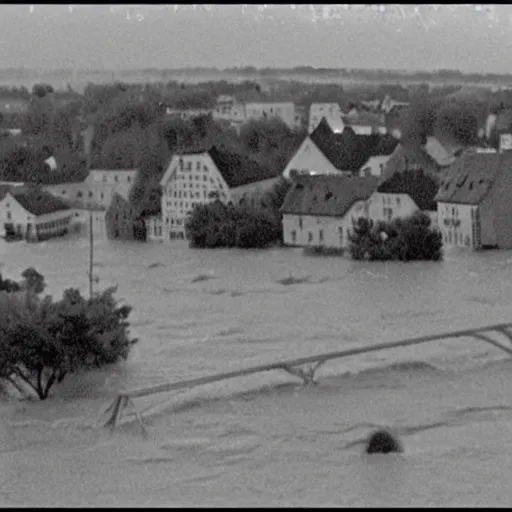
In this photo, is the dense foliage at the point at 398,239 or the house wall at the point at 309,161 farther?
the house wall at the point at 309,161

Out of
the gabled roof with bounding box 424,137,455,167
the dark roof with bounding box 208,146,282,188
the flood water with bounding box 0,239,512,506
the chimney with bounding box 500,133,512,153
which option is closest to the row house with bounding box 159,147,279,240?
the dark roof with bounding box 208,146,282,188

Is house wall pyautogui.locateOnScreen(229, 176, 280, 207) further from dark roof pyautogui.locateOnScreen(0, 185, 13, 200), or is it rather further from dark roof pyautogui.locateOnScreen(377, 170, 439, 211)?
dark roof pyautogui.locateOnScreen(0, 185, 13, 200)

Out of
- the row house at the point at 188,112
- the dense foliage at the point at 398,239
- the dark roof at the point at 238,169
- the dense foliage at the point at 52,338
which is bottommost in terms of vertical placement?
the dense foliage at the point at 52,338

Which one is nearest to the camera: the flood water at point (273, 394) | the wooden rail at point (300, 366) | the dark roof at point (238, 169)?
the flood water at point (273, 394)

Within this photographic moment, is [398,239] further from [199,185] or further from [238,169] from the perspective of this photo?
[199,185]

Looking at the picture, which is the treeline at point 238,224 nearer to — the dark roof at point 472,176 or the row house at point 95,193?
the row house at point 95,193

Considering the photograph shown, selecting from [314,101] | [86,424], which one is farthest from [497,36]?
[86,424]

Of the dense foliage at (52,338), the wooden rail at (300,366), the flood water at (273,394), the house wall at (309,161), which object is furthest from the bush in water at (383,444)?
the house wall at (309,161)
